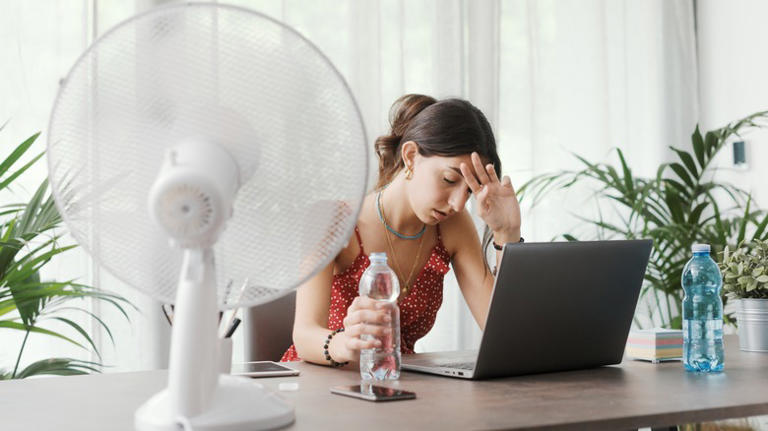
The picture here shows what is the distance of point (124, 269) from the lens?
93cm

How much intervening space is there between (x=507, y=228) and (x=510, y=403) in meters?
0.81

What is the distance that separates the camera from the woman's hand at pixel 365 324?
4.32 ft

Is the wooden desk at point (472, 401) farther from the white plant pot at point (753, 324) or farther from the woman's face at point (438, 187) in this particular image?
the woman's face at point (438, 187)

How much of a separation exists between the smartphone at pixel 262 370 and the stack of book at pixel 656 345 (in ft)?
2.12

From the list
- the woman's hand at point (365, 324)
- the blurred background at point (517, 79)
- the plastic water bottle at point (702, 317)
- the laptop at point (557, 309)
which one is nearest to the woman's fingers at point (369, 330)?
the woman's hand at point (365, 324)

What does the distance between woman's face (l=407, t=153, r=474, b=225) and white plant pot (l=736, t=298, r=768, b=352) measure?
61cm

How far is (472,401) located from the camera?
43.2 inches

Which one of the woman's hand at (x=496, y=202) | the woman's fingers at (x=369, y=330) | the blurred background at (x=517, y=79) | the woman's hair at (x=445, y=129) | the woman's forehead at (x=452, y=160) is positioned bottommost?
the woman's fingers at (x=369, y=330)

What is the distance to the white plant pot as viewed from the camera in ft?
5.45

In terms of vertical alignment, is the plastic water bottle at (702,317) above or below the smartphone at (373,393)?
above

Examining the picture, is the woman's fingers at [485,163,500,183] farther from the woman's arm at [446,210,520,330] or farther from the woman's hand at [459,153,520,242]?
the woman's arm at [446,210,520,330]

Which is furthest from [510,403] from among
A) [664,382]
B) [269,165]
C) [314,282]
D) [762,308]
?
[762,308]

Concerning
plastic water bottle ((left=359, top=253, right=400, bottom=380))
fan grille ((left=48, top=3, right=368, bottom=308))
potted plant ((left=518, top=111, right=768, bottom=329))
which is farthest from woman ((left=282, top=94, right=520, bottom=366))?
potted plant ((left=518, top=111, right=768, bottom=329))

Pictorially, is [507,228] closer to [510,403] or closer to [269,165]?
[510,403]
